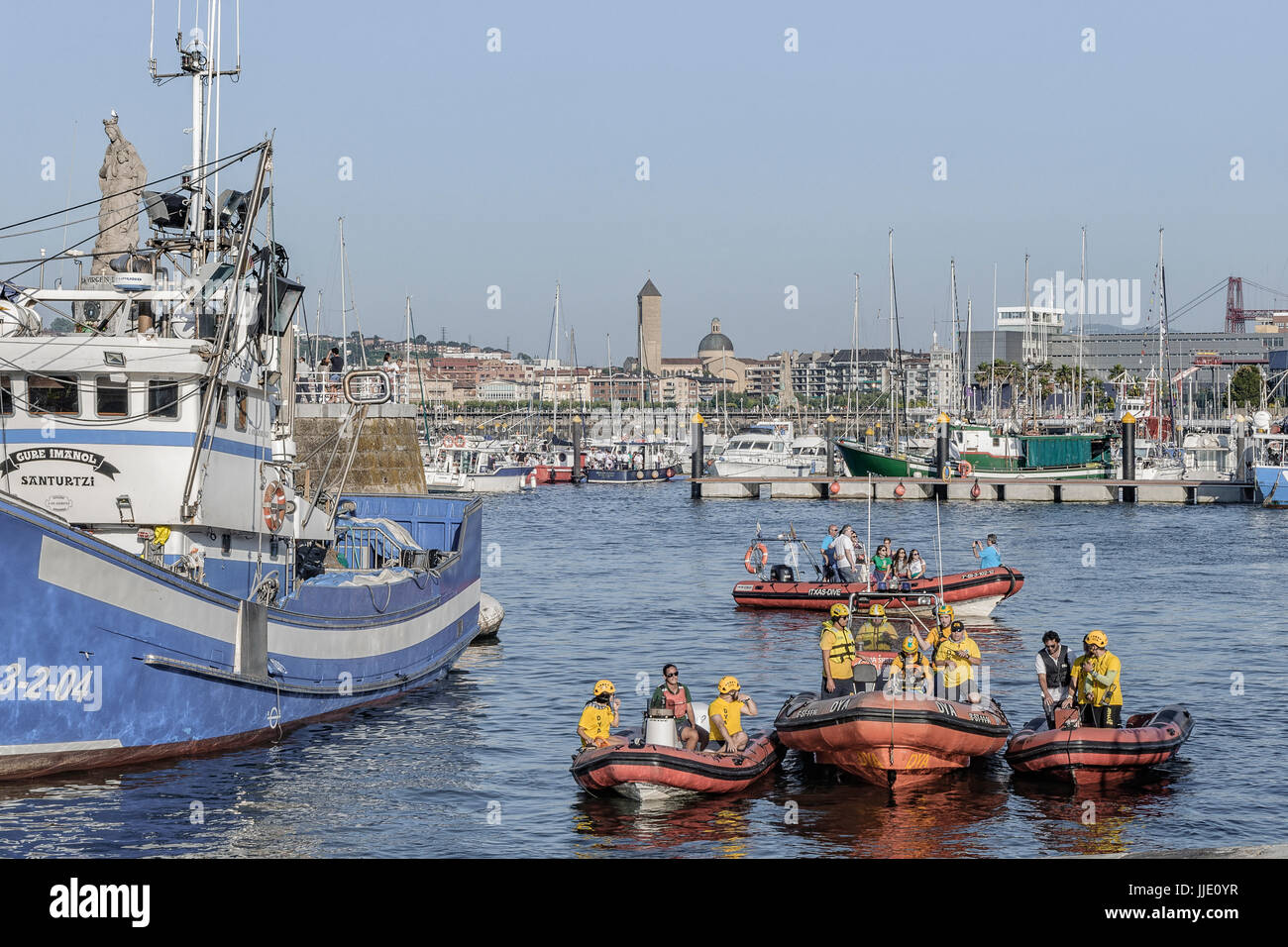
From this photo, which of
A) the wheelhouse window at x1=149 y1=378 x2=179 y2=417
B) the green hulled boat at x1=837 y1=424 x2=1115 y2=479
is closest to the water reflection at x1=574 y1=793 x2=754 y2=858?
the wheelhouse window at x1=149 y1=378 x2=179 y2=417

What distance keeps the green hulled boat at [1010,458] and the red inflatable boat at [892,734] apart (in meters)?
75.3

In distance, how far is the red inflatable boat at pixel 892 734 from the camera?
19.8 meters

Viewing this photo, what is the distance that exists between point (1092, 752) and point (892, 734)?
2.92 meters

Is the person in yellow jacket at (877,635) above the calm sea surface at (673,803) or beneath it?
above

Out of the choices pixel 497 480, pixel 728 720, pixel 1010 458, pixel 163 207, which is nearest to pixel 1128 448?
pixel 1010 458

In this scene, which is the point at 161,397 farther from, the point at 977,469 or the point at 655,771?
the point at 977,469

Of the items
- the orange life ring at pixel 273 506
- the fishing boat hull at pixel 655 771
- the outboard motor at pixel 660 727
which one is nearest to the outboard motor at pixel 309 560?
the orange life ring at pixel 273 506

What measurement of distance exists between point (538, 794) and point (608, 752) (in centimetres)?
225

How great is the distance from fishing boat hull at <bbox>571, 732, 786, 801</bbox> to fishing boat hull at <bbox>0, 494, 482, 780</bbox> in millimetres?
5063

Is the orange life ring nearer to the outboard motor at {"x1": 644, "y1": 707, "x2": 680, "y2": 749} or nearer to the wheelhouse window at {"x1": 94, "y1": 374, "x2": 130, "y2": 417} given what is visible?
the wheelhouse window at {"x1": 94, "y1": 374, "x2": 130, "y2": 417}

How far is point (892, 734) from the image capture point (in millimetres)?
19828

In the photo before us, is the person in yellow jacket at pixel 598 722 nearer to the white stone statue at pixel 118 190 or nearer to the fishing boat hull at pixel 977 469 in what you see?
the white stone statue at pixel 118 190
